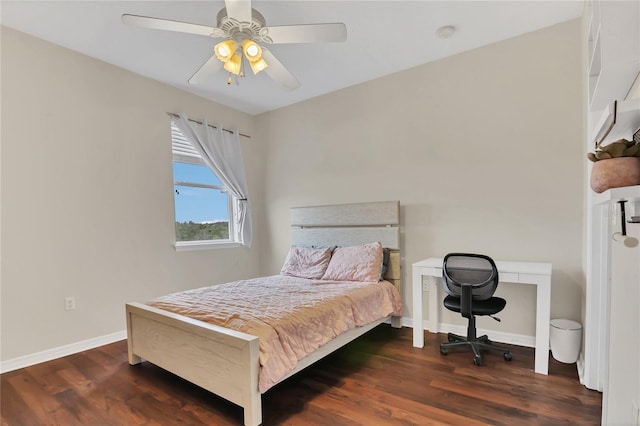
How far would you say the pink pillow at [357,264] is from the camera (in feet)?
10.8

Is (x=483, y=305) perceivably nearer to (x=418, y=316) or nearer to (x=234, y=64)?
(x=418, y=316)

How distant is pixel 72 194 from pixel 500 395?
12.7 ft

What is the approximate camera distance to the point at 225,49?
2.07 m

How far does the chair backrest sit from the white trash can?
0.60m

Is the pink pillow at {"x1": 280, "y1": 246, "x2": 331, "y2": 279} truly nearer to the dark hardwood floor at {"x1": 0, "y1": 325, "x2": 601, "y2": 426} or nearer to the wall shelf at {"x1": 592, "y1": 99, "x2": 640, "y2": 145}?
the dark hardwood floor at {"x1": 0, "y1": 325, "x2": 601, "y2": 426}

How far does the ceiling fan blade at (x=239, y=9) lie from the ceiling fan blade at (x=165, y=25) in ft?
0.63

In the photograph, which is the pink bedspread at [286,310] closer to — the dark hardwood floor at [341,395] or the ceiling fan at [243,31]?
the dark hardwood floor at [341,395]

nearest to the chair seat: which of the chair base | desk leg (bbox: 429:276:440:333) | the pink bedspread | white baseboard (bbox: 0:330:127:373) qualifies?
the chair base

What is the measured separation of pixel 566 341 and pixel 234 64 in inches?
126

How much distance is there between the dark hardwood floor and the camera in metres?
1.91

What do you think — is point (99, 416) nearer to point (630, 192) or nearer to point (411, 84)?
point (630, 192)

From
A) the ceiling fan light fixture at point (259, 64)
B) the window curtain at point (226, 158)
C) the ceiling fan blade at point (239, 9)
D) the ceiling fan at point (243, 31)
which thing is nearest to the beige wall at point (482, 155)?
the window curtain at point (226, 158)

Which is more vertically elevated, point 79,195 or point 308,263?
point 79,195

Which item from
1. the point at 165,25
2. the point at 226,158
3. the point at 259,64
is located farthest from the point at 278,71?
the point at 226,158
